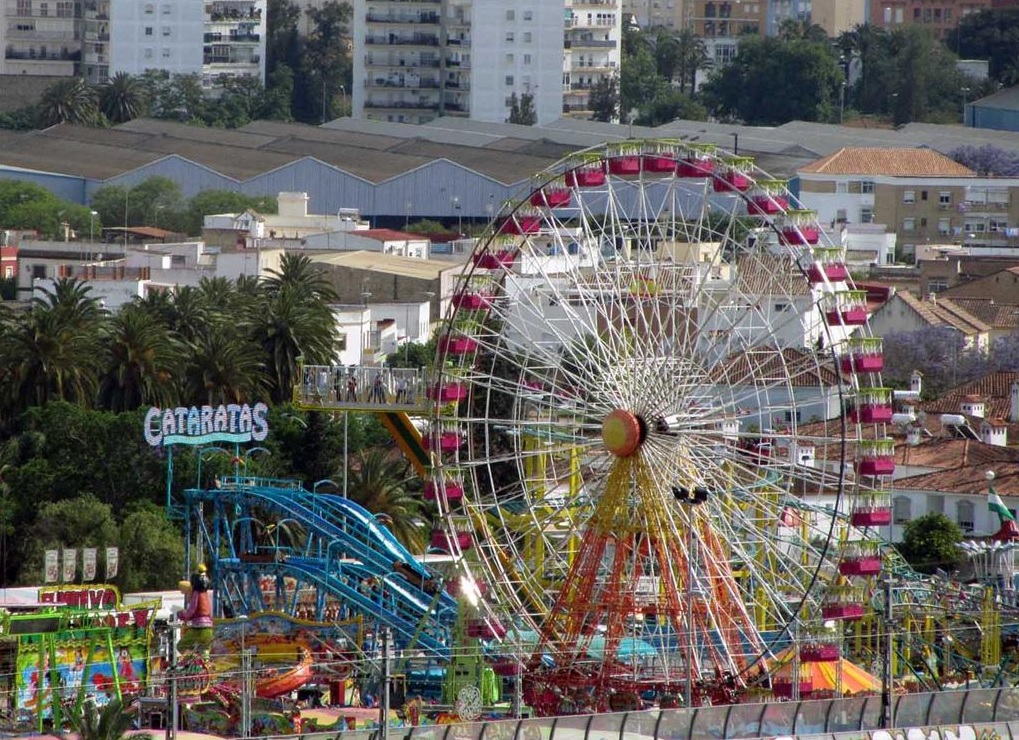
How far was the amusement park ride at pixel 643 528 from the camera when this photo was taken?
5944 centimetres

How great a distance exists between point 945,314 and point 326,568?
67.3 metres

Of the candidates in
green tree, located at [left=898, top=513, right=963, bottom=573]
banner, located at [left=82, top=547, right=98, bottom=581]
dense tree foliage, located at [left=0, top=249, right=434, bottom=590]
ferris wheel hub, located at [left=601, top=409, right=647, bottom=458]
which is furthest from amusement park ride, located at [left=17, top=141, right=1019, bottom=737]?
green tree, located at [left=898, top=513, right=963, bottom=573]

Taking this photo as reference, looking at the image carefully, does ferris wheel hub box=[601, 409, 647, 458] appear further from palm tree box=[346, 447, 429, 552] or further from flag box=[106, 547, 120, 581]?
palm tree box=[346, 447, 429, 552]

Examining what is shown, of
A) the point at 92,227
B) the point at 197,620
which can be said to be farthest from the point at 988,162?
the point at 197,620

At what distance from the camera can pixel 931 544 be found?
8112cm

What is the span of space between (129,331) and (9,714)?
38.4m

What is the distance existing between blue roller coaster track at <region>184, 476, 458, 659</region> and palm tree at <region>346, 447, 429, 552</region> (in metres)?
11.6

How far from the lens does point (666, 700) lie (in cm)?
5869

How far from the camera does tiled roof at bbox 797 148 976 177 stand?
7190 inches

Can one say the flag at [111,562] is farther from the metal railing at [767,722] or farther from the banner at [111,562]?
the metal railing at [767,722]

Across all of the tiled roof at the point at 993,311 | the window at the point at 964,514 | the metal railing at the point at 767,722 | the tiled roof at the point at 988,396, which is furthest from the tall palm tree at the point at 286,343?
the metal railing at the point at 767,722

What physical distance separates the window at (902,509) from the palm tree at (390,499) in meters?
14.4

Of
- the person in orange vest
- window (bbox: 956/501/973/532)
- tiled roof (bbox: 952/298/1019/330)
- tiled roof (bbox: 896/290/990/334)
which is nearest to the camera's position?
the person in orange vest

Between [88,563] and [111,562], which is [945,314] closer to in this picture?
[111,562]
